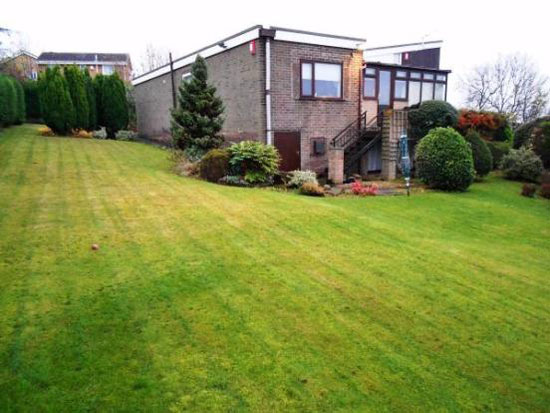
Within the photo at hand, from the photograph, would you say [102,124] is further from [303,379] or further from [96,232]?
[303,379]

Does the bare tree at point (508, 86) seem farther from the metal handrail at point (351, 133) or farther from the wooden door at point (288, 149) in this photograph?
the wooden door at point (288, 149)

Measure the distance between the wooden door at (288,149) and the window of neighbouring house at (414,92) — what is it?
7.94m

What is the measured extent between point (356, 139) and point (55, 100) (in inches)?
604

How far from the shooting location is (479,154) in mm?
16531

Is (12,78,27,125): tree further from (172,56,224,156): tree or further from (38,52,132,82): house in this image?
(38,52,132,82): house

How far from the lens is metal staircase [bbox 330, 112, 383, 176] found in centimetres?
1714

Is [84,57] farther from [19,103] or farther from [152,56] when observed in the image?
[19,103]

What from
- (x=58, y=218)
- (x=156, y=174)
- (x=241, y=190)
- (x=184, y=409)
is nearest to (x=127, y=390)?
(x=184, y=409)

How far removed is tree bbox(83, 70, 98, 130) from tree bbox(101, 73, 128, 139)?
2.06 ft

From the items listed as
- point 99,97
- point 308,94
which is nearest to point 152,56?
point 99,97

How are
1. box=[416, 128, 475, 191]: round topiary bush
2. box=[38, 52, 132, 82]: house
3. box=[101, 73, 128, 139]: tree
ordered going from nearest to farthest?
box=[416, 128, 475, 191]: round topiary bush
box=[101, 73, 128, 139]: tree
box=[38, 52, 132, 82]: house

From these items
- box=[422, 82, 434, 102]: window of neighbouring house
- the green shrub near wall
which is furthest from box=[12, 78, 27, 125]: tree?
box=[422, 82, 434, 102]: window of neighbouring house

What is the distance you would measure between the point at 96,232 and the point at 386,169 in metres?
13.6

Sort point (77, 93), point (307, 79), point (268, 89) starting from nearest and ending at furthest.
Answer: point (268, 89)
point (307, 79)
point (77, 93)
